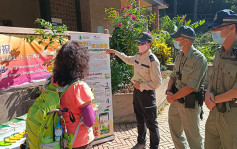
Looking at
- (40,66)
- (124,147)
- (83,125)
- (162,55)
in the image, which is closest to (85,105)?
(83,125)

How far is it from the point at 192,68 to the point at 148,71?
810mm

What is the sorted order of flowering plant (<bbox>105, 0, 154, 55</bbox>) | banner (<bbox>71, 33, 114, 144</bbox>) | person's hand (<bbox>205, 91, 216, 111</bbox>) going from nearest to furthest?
person's hand (<bbox>205, 91, 216, 111</bbox>) → banner (<bbox>71, 33, 114, 144</bbox>) → flowering plant (<bbox>105, 0, 154, 55</bbox>)

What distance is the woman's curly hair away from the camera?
183 centimetres

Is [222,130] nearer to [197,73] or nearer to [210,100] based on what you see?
[210,100]

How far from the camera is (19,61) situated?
3.93 metres

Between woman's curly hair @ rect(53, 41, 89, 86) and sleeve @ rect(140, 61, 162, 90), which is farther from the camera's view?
sleeve @ rect(140, 61, 162, 90)

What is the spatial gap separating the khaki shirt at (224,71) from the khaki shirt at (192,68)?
220 mm

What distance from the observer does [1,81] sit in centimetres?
362

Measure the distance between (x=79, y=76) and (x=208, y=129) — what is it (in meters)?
1.70

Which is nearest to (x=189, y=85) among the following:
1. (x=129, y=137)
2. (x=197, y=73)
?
(x=197, y=73)

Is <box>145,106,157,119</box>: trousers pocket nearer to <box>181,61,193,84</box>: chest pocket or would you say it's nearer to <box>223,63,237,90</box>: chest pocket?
<box>181,61,193,84</box>: chest pocket

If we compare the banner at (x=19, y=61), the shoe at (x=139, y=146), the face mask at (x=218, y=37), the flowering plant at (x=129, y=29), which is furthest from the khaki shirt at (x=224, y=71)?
the banner at (x=19, y=61)

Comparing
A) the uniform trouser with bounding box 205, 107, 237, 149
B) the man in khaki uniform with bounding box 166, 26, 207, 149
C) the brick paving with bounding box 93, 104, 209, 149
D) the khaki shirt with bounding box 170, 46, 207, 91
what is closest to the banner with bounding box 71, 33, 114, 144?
A: the brick paving with bounding box 93, 104, 209, 149

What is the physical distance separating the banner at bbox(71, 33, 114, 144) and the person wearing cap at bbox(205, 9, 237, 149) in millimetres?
1991
